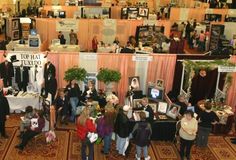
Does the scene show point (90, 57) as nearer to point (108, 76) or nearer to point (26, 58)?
point (108, 76)

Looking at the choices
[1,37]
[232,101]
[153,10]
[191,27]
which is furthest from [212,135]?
[153,10]

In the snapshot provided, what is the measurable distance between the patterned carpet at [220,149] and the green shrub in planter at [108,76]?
2.89m

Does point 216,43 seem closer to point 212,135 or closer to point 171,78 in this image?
point 171,78

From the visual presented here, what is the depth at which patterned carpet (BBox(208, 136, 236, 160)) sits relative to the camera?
795cm

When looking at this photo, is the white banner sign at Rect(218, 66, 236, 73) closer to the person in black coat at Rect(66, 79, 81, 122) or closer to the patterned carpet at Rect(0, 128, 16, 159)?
the person in black coat at Rect(66, 79, 81, 122)

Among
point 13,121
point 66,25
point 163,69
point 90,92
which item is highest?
point 66,25

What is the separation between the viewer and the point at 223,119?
28.8 feet

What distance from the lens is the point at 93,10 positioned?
1920 centimetres

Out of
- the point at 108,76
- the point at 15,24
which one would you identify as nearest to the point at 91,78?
the point at 108,76

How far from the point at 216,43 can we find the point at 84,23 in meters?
6.37

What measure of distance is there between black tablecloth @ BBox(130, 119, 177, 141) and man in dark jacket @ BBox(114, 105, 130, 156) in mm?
968

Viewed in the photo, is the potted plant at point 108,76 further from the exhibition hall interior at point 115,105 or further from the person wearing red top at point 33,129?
the person wearing red top at point 33,129

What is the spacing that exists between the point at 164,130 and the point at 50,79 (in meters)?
3.34

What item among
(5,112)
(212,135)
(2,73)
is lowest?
(212,135)
